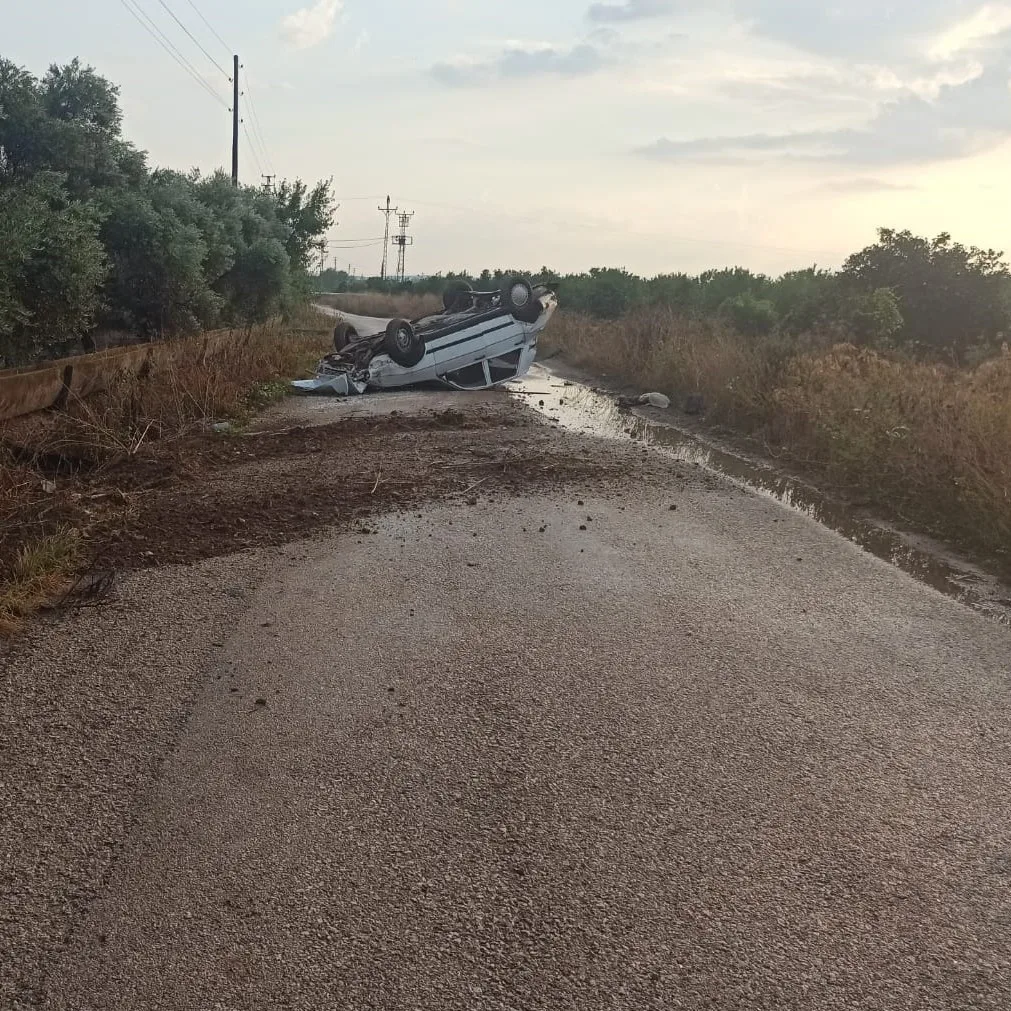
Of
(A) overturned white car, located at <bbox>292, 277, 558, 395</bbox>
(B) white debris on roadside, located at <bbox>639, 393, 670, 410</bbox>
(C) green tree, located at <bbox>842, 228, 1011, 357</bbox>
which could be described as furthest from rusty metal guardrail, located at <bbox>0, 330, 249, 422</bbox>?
(C) green tree, located at <bbox>842, 228, 1011, 357</bbox>

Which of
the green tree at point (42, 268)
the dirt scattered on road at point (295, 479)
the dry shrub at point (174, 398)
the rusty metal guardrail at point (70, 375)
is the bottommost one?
the dirt scattered on road at point (295, 479)

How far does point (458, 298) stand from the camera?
1889 centimetres

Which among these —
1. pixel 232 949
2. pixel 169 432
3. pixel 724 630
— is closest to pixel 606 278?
pixel 169 432

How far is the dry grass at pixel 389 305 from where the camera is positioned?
54531 millimetres

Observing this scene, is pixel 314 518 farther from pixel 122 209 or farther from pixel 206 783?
pixel 122 209

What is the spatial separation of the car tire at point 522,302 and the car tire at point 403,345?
1.90 m

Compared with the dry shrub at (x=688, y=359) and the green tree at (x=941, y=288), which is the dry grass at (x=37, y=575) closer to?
the dry shrub at (x=688, y=359)

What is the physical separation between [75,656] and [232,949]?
224cm

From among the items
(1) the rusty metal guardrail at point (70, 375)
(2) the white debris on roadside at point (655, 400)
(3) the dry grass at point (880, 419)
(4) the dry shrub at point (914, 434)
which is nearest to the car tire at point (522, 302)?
(2) the white debris on roadside at point (655, 400)

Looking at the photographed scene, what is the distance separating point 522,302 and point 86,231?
8.26 m

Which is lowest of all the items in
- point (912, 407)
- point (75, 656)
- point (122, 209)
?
point (75, 656)

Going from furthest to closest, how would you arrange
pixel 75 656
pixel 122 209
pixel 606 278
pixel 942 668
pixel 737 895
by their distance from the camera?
pixel 606 278
pixel 122 209
pixel 942 668
pixel 75 656
pixel 737 895

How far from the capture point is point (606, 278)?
136 feet

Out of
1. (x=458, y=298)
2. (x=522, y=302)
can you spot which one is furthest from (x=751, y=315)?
(x=522, y=302)
